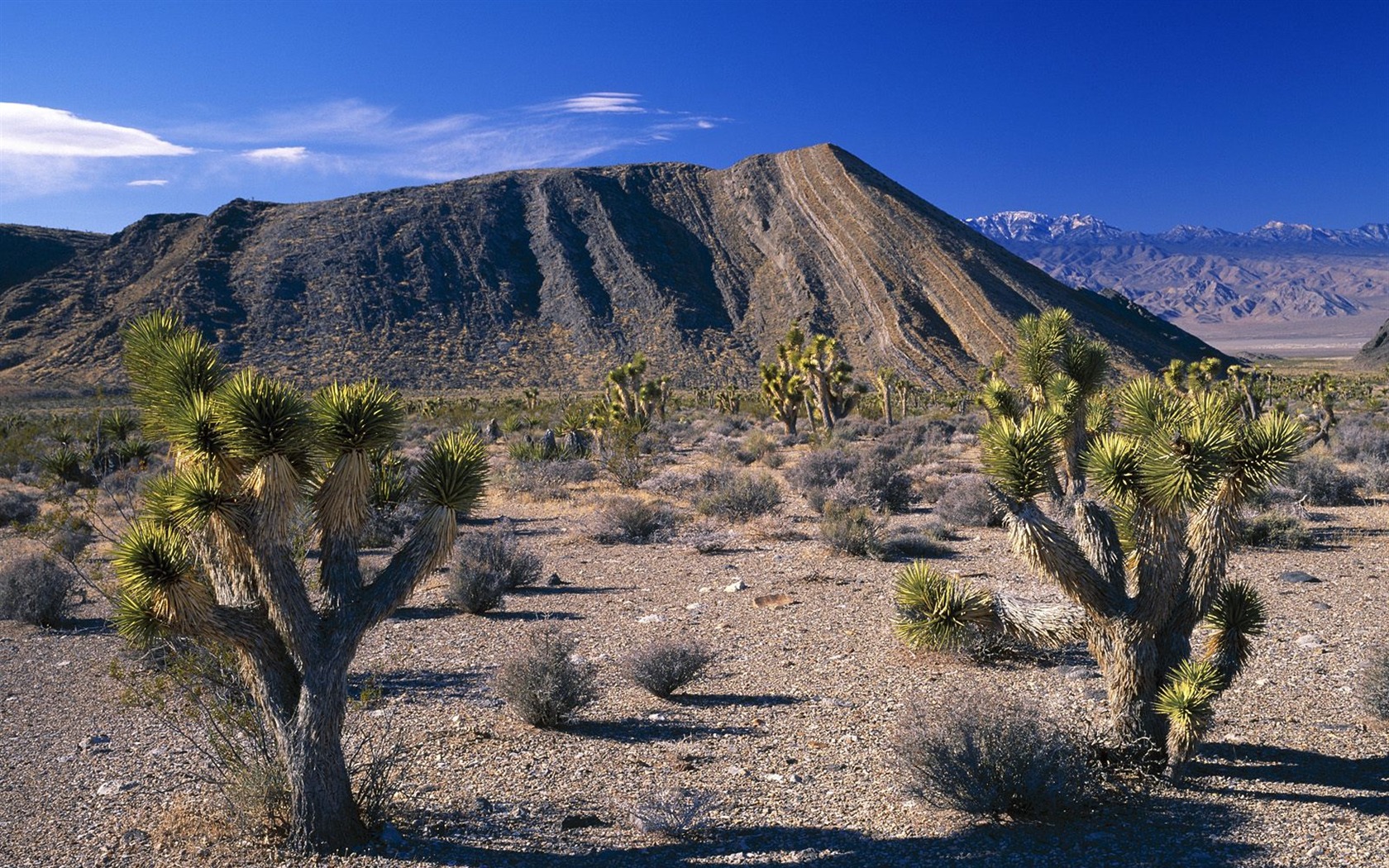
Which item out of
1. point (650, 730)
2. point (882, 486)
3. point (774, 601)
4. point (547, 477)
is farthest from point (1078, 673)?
point (547, 477)

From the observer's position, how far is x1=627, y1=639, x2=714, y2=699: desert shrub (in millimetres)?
7793

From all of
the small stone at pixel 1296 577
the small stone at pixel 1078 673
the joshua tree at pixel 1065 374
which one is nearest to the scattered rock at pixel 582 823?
the small stone at pixel 1078 673

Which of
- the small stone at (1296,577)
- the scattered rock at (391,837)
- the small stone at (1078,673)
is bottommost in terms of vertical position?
the scattered rock at (391,837)

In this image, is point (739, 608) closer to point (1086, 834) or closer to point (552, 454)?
point (1086, 834)

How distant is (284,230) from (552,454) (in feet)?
230

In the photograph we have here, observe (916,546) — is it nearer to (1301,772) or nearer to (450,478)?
(1301,772)

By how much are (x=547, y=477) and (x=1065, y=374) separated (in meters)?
14.8

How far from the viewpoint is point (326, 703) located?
16.2 ft

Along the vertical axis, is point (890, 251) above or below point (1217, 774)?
above

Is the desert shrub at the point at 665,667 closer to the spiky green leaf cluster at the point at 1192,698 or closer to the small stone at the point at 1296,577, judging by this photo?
the spiky green leaf cluster at the point at 1192,698

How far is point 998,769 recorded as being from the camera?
537 cm

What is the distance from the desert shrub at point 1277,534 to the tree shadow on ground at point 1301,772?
7352 mm

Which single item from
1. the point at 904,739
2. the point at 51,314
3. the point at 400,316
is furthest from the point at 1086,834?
the point at 51,314

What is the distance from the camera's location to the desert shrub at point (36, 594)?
1008 cm
